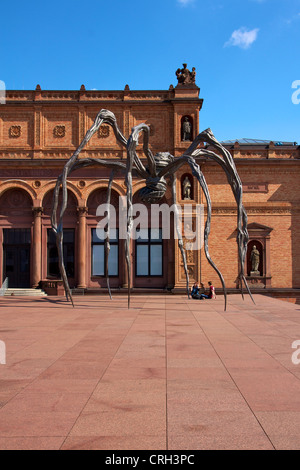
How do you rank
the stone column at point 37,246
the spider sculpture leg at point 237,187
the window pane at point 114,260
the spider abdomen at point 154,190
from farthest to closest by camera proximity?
the window pane at point 114,260
the stone column at point 37,246
the spider abdomen at point 154,190
the spider sculpture leg at point 237,187

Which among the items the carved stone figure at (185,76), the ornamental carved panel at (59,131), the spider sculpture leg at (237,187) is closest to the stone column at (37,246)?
the ornamental carved panel at (59,131)

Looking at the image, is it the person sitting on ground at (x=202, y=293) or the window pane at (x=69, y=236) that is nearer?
the person sitting on ground at (x=202, y=293)

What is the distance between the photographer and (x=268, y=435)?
3994 mm

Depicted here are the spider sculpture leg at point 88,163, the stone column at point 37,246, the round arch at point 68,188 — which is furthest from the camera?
the round arch at point 68,188

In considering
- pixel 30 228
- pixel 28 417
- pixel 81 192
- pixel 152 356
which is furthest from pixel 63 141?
pixel 28 417

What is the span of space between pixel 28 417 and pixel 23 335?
534 cm

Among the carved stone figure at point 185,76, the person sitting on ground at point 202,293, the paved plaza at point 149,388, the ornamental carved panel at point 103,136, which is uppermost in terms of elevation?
the carved stone figure at point 185,76

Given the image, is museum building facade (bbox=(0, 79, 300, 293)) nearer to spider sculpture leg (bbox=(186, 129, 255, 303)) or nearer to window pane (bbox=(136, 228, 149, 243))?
window pane (bbox=(136, 228, 149, 243))

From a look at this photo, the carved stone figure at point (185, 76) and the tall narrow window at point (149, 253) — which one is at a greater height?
the carved stone figure at point (185, 76)

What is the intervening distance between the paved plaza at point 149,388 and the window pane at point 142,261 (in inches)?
783

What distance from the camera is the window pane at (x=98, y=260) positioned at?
30.5m

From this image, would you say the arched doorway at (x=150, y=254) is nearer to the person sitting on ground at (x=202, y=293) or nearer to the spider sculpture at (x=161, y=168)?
the person sitting on ground at (x=202, y=293)

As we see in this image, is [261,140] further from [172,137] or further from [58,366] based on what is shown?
[58,366]
